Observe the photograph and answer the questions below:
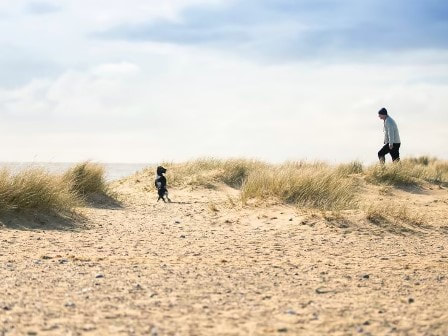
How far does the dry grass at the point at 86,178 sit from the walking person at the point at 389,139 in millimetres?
8037

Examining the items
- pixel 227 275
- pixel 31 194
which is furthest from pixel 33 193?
pixel 227 275

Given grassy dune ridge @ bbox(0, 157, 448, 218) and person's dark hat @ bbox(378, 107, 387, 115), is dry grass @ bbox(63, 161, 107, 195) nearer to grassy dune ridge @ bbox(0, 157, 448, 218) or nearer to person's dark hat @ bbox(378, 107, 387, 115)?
grassy dune ridge @ bbox(0, 157, 448, 218)

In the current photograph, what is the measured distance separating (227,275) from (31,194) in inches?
202

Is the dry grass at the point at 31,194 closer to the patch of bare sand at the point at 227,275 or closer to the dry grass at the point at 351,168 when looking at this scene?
the patch of bare sand at the point at 227,275

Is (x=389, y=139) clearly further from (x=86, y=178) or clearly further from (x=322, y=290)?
(x=322, y=290)

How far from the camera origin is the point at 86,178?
13883 mm

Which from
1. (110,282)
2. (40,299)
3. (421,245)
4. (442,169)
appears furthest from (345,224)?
(442,169)

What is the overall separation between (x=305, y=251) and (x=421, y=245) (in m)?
1.77

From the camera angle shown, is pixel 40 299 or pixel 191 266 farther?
pixel 191 266

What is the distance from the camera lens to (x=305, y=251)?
312 inches

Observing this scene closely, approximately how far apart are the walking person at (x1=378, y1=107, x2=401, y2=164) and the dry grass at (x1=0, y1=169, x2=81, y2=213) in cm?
994

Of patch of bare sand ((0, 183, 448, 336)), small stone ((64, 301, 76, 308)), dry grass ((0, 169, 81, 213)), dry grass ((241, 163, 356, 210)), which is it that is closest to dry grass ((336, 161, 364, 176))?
dry grass ((241, 163, 356, 210))

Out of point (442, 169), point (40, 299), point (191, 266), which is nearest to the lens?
point (40, 299)

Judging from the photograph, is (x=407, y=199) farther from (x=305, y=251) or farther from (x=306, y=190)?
(x=305, y=251)
